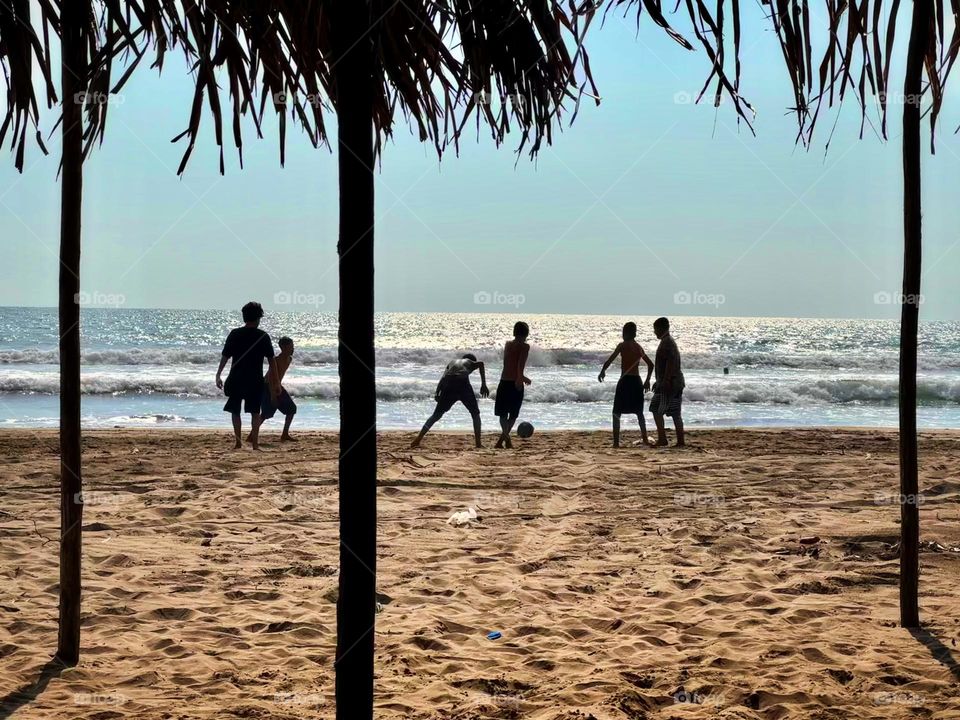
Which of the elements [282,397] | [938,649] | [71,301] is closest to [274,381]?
[282,397]

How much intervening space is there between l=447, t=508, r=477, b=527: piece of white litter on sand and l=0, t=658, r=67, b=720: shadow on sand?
3298 millimetres

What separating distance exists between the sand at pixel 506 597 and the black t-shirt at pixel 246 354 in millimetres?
1640

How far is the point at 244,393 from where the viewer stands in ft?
34.4

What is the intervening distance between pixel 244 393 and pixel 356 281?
343 inches

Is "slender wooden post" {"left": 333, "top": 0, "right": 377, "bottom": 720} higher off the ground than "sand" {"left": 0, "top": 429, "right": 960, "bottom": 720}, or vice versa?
"slender wooden post" {"left": 333, "top": 0, "right": 377, "bottom": 720}

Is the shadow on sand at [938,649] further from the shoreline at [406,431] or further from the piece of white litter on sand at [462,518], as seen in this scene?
the shoreline at [406,431]

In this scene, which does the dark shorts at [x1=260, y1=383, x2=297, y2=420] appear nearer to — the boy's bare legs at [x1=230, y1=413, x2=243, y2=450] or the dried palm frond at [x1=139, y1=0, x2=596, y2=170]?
the boy's bare legs at [x1=230, y1=413, x2=243, y2=450]

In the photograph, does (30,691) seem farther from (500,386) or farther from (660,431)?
(660,431)

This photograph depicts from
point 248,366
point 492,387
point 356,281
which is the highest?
point 356,281

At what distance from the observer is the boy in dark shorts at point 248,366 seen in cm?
996

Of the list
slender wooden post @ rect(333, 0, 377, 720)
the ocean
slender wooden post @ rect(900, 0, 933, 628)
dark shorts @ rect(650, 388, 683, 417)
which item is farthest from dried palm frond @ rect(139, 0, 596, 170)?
the ocean

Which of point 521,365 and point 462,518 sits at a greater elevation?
point 521,365

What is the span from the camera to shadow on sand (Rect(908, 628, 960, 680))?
Result: 3.69m

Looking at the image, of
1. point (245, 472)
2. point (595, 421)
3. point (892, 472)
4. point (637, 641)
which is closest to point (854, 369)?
point (595, 421)
